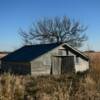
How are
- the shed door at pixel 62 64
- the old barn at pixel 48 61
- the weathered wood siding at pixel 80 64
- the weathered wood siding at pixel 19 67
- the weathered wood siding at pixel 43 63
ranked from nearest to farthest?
the weathered wood siding at pixel 43 63
the weathered wood siding at pixel 19 67
the old barn at pixel 48 61
the shed door at pixel 62 64
the weathered wood siding at pixel 80 64

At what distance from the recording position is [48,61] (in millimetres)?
27219

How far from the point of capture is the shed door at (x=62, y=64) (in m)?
27.9

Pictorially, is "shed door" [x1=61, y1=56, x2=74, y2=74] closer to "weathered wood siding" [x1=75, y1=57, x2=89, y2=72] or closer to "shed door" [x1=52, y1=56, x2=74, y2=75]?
"shed door" [x1=52, y1=56, x2=74, y2=75]

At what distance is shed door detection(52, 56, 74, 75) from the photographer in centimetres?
2791

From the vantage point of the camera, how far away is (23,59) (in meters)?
26.8

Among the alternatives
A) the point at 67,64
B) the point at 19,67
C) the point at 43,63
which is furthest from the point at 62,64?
the point at 19,67

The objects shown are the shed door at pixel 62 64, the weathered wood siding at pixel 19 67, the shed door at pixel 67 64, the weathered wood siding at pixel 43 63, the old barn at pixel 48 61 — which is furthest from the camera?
the shed door at pixel 67 64

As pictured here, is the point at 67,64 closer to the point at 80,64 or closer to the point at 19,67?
the point at 80,64

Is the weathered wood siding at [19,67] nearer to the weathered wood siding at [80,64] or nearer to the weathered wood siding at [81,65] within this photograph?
the weathered wood siding at [80,64]

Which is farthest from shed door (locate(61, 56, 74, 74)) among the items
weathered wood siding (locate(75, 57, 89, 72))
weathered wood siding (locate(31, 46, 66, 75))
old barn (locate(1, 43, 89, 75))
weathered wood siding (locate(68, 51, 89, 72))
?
weathered wood siding (locate(31, 46, 66, 75))

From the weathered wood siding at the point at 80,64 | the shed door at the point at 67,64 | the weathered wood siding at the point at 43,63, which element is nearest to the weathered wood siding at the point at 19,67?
the weathered wood siding at the point at 43,63

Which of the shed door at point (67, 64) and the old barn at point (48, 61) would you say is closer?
the old barn at point (48, 61)

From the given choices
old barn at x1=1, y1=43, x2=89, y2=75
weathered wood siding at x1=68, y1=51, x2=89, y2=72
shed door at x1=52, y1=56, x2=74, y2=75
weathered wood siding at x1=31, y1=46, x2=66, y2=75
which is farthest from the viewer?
weathered wood siding at x1=68, y1=51, x2=89, y2=72

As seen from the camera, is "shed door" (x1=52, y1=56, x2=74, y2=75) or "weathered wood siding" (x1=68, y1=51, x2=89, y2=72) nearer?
"shed door" (x1=52, y1=56, x2=74, y2=75)
